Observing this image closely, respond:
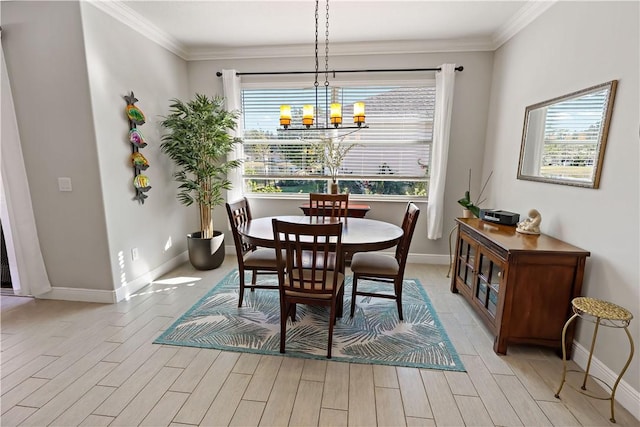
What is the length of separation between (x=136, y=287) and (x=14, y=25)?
243cm

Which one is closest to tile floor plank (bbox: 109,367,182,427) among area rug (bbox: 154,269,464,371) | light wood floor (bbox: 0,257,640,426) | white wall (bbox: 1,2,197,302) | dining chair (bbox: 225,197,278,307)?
light wood floor (bbox: 0,257,640,426)

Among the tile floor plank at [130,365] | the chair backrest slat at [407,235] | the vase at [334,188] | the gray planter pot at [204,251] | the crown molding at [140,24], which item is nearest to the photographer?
the tile floor plank at [130,365]

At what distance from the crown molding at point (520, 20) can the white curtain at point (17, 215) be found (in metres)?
4.43

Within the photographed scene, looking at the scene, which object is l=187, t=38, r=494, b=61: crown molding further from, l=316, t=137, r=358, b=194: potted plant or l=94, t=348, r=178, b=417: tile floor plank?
l=94, t=348, r=178, b=417: tile floor plank

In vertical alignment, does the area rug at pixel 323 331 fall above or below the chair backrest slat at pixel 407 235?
below

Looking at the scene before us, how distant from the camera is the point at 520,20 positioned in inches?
113

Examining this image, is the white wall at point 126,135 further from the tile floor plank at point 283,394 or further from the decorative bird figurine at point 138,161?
the tile floor plank at point 283,394

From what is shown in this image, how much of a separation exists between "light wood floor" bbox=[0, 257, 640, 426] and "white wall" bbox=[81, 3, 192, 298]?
2.70ft

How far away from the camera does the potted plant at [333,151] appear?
3.95 m

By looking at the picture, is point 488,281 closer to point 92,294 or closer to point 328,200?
point 328,200

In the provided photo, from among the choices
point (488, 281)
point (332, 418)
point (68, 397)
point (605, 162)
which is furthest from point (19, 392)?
point (605, 162)

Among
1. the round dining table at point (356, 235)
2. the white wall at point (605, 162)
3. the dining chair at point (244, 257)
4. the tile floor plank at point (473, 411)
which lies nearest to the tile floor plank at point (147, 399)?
the dining chair at point (244, 257)

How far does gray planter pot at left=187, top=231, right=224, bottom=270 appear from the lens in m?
3.59

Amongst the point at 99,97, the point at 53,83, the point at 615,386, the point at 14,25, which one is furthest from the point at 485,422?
the point at 14,25
